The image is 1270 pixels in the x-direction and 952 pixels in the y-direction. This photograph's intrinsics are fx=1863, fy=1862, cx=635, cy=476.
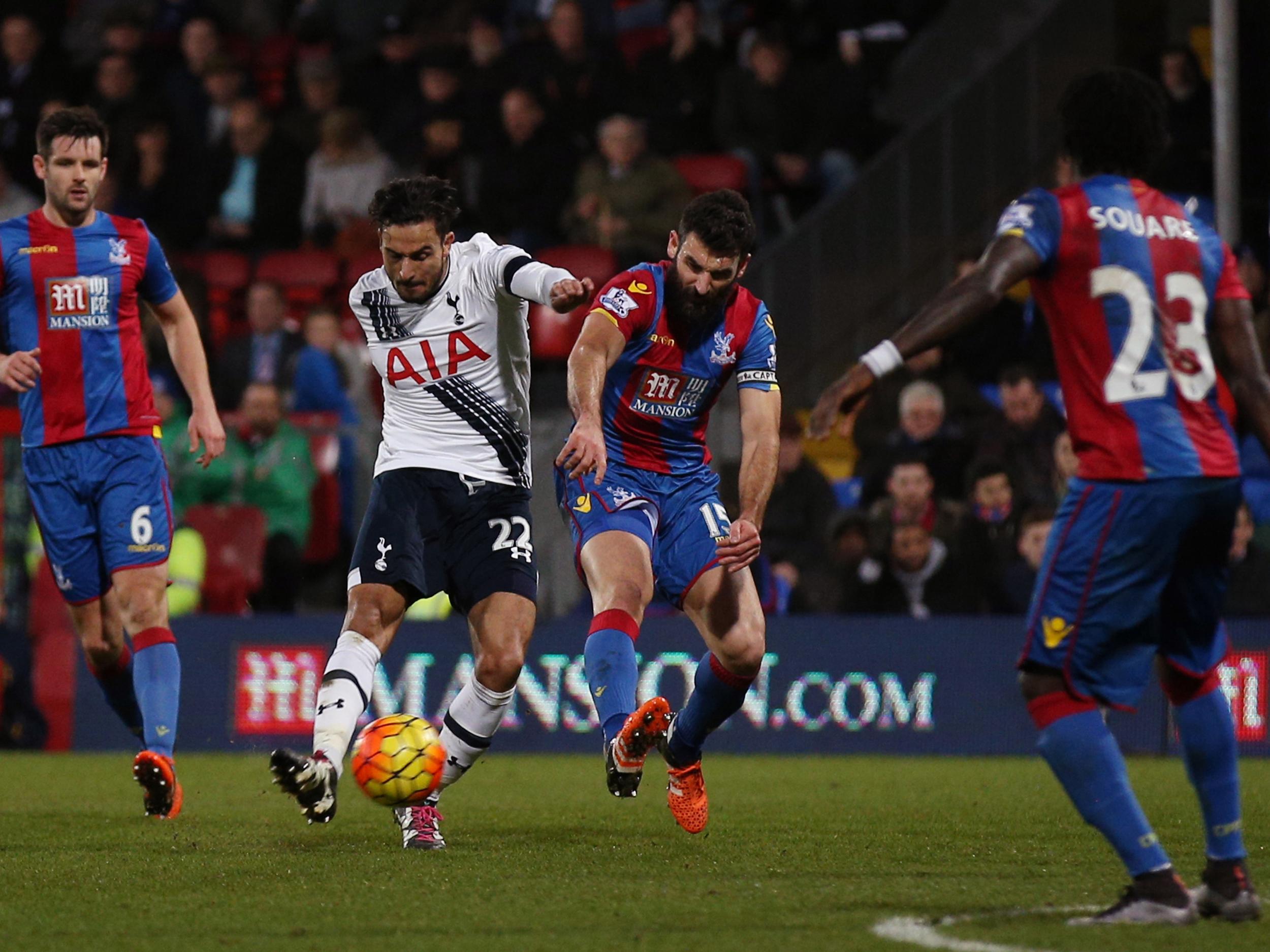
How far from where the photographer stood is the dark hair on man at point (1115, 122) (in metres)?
4.71

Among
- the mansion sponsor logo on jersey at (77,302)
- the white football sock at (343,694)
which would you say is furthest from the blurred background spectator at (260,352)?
the white football sock at (343,694)

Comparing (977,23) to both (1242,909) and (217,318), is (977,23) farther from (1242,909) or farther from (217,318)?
(1242,909)

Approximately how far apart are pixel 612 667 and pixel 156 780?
1668 millimetres

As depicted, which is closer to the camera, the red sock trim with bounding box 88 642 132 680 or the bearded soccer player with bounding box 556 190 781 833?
the bearded soccer player with bounding box 556 190 781 833

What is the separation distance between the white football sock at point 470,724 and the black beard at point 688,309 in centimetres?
154

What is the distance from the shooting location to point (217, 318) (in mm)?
16453

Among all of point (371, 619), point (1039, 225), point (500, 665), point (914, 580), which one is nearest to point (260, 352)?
point (914, 580)

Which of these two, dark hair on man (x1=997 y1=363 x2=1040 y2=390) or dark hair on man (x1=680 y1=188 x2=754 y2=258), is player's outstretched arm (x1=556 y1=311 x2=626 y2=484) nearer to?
dark hair on man (x1=680 y1=188 x2=754 y2=258)

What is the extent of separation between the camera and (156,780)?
6.62m

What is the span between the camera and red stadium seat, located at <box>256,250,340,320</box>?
16.3 meters

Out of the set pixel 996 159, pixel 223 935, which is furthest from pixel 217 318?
pixel 223 935

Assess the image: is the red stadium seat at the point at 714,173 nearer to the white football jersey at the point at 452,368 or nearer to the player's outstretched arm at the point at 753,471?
the player's outstretched arm at the point at 753,471

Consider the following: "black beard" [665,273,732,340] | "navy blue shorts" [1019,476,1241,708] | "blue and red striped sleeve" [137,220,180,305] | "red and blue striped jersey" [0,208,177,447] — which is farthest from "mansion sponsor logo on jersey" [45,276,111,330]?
"navy blue shorts" [1019,476,1241,708]

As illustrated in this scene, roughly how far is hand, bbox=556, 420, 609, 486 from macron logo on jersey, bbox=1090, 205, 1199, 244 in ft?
6.32
